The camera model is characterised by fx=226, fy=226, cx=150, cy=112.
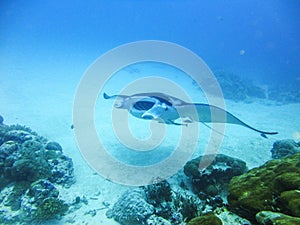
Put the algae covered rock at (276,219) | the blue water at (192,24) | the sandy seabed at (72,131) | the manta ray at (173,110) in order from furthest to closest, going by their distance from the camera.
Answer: the blue water at (192,24), the sandy seabed at (72,131), the manta ray at (173,110), the algae covered rock at (276,219)

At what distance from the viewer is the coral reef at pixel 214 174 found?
16.8 feet

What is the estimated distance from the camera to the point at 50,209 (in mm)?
4535

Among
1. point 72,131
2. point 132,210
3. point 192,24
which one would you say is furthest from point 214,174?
point 192,24

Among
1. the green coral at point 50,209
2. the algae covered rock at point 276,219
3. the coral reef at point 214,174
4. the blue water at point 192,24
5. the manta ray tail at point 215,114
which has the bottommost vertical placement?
the algae covered rock at point 276,219

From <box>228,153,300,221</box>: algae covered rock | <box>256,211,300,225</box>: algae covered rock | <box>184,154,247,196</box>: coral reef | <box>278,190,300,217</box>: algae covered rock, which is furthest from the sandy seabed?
<box>278,190,300,217</box>: algae covered rock

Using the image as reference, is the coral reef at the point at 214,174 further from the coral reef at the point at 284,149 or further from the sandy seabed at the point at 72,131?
the coral reef at the point at 284,149

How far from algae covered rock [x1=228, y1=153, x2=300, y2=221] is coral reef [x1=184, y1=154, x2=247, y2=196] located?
1.49m

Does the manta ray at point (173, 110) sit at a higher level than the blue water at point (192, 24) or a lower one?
lower

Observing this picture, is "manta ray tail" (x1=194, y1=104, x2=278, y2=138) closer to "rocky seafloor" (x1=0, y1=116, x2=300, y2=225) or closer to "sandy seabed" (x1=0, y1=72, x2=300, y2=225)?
"rocky seafloor" (x1=0, y1=116, x2=300, y2=225)

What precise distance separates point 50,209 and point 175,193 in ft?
8.49

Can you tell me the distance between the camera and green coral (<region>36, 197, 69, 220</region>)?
4504 mm

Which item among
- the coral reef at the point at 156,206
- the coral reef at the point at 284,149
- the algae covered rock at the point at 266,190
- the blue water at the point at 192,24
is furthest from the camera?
the blue water at the point at 192,24

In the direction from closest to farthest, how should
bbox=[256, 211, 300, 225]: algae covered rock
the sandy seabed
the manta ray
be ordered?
bbox=[256, 211, 300, 225]: algae covered rock
the manta ray
the sandy seabed

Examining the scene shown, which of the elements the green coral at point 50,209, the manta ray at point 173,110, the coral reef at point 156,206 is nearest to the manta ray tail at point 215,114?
the manta ray at point 173,110
